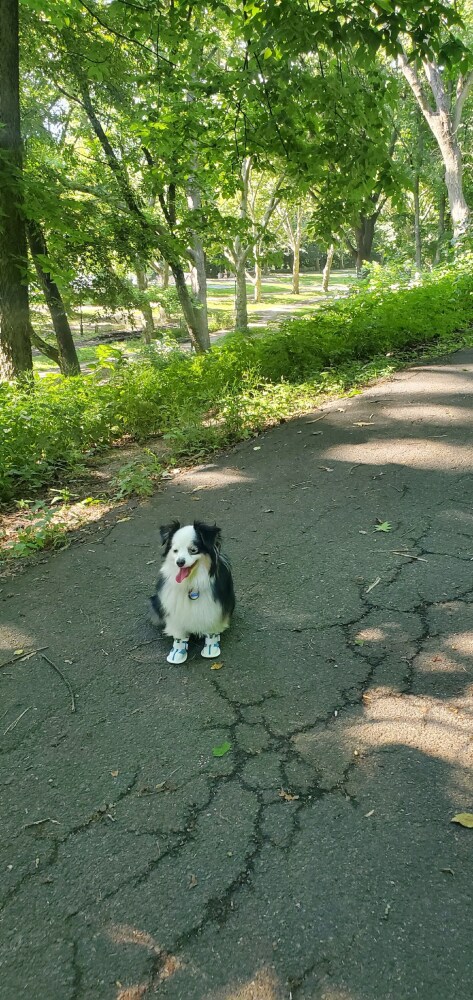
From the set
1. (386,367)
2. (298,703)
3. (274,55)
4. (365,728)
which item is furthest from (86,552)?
(386,367)

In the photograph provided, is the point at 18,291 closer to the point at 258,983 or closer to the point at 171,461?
the point at 171,461

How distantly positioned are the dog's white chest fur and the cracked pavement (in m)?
0.23

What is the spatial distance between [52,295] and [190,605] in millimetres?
8053

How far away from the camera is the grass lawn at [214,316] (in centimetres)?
1090

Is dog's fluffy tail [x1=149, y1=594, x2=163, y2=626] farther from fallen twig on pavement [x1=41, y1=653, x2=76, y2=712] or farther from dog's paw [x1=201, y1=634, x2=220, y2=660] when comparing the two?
fallen twig on pavement [x1=41, y1=653, x2=76, y2=712]

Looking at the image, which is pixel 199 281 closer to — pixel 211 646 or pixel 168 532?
pixel 168 532

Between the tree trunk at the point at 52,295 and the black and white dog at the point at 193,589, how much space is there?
18.9 feet

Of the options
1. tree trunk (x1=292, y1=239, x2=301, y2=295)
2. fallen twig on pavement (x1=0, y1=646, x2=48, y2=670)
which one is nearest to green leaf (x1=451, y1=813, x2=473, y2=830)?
fallen twig on pavement (x1=0, y1=646, x2=48, y2=670)

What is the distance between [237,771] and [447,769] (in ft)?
2.99

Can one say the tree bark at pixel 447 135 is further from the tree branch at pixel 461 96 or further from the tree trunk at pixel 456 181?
the tree branch at pixel 461 96

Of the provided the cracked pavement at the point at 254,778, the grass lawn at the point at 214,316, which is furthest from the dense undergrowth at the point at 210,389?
the cracked pavement at the point at 254,778

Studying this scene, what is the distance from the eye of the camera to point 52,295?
9539 mm

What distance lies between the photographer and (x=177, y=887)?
6.89 ft

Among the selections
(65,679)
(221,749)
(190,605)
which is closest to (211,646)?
(190,605)
